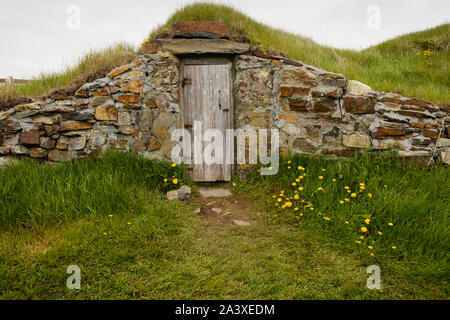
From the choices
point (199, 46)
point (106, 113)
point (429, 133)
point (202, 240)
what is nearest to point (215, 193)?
point (202, 240)

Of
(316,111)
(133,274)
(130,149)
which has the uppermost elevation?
(316,111)

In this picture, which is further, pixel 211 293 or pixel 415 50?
pixel 415 50

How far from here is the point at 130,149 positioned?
5.11 metres

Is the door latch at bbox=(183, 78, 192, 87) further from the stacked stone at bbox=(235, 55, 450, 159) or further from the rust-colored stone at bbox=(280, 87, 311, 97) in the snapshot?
the rust-colored stone at bbox=(280, 87, 311, 97)

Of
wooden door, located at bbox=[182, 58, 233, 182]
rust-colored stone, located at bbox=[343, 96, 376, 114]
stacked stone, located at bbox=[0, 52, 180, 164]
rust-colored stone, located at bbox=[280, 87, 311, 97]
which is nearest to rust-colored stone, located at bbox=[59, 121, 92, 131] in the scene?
stacked stone, located at bbox=[0, 52, 180, 164]

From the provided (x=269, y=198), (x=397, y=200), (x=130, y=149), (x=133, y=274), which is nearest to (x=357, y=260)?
(x=397, y=200)

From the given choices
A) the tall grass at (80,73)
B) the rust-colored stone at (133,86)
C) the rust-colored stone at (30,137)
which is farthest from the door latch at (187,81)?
the rust-colored stone at (30,137)

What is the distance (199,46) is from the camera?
5.13m

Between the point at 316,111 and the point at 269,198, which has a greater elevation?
the point at 316,111

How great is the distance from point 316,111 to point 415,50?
4957mm

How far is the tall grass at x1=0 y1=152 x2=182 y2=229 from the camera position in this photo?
355cm
